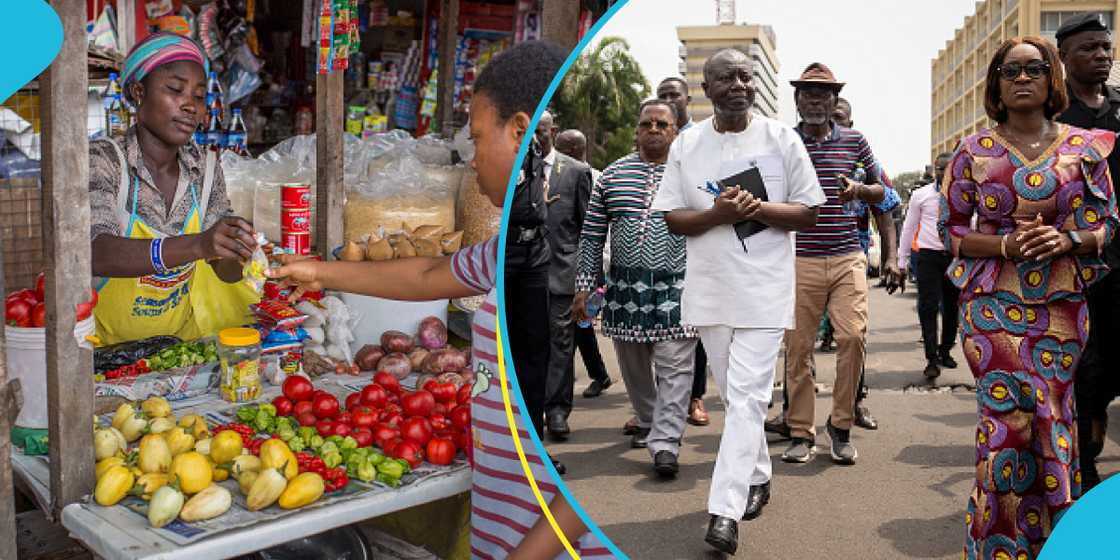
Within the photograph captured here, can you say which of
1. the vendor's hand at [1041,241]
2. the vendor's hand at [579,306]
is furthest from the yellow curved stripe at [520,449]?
the vendor's hand at [1041,241]

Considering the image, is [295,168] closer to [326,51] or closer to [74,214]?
[326,51]

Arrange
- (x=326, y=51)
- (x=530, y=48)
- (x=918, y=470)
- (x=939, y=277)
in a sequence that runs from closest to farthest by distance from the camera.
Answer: (x=530, y=48)
(x=918, y=470)
(x=326, y=51)
(x=939, y=277)

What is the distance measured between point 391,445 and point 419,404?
0.21 metres

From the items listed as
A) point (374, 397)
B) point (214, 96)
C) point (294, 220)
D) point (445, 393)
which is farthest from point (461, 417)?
point (214, 96)

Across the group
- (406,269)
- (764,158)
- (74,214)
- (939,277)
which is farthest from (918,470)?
(939,277)

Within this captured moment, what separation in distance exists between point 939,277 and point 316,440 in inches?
153

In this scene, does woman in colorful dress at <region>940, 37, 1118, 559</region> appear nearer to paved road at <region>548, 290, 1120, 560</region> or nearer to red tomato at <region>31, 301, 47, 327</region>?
paved road at <region>548, 290, 1120, 560</region>

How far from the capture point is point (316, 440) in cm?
232

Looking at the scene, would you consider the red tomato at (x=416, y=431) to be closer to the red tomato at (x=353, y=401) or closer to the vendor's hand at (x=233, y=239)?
the red tomato at (x=353, y=401)

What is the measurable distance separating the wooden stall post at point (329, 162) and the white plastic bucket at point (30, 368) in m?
1.28

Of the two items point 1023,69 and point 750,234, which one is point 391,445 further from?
point 1023,69

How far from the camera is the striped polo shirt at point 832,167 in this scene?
1.34 meters

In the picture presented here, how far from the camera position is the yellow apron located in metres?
2.74

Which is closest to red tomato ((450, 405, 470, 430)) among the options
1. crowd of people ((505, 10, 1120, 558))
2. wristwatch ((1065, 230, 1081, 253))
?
crowd of people ((505, 10, 1120, 558))
